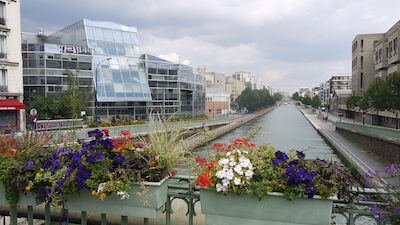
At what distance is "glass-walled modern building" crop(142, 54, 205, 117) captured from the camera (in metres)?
50.2

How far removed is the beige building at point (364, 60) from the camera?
66.2 meters

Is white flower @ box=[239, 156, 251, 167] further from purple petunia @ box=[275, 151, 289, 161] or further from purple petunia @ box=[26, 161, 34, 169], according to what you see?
purple petunia @ box=[26, 161, 34, 169]

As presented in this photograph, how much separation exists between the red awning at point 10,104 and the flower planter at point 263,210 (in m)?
28.3

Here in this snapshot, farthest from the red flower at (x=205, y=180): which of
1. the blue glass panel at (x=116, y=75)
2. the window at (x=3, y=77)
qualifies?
the blue glass panel at (x=116, y=75)

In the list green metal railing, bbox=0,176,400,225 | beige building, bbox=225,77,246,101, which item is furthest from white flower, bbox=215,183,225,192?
beige building, bbox=225,77,246,101

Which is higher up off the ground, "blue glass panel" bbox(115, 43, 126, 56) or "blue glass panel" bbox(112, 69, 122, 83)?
"blue glass panel" bbox(115, 43, 126, 56)

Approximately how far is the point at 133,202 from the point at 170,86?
50938mm

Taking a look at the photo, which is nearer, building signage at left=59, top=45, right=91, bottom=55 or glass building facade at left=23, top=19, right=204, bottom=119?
glass building facade at left=23, top=19, right=204, bottom=119

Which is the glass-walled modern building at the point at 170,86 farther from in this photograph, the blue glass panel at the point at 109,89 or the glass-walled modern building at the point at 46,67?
the glass-walled modern building at the point at 46,67

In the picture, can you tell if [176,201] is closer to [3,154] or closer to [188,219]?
[188,219]

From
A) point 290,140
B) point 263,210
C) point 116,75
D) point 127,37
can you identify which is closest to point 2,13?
point 116,75

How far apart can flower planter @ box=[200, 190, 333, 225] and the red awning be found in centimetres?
2827

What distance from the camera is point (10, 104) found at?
26.8 m

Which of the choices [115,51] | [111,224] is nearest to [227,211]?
[111,224]
